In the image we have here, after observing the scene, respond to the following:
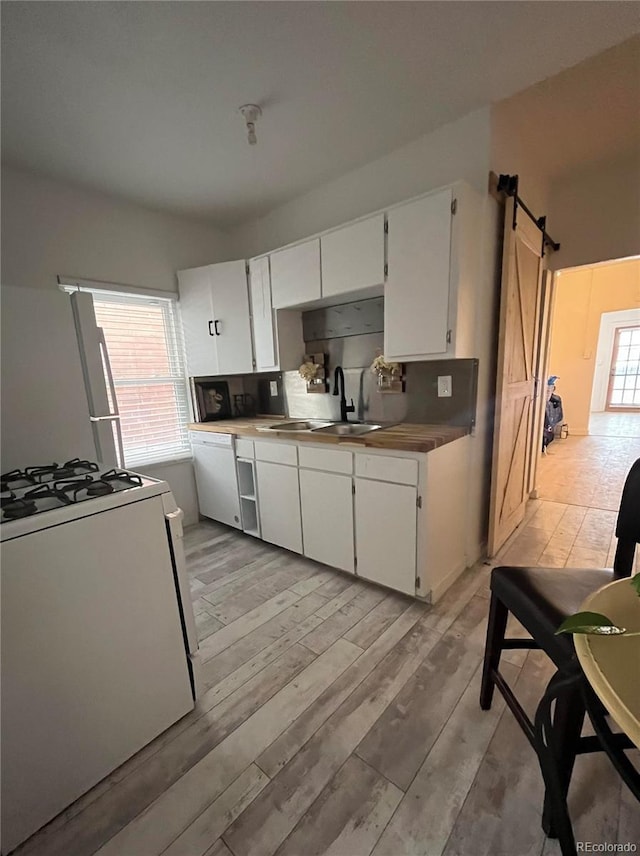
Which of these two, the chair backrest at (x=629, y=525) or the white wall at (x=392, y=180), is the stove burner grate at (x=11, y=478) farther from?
the white wall at (x=392, y=180)

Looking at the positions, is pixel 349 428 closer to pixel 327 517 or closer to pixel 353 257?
pixel 327 517

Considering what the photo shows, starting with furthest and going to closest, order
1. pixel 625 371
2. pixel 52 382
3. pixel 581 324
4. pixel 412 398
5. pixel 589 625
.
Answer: pixel 625 371, pixel 581 324, pixel 412 398, pixel 52 382, pixel 589 625

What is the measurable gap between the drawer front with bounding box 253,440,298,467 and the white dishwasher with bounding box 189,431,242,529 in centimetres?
32

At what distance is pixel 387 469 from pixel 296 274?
1523mm

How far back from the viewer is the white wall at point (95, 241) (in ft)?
7.29

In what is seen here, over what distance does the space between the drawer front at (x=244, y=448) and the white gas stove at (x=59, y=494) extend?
45.2 inches

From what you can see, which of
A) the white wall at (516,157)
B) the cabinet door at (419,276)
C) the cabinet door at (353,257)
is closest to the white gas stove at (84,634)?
the cabinet door at (419,276)

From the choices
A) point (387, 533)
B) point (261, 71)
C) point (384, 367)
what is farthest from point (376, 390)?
point (261, 71)

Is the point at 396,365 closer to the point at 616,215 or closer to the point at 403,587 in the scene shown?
the point at 403,587

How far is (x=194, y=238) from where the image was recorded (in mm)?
3100

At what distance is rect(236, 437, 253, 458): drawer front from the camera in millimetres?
2658

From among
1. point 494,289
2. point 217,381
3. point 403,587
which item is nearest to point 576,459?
point 494,289

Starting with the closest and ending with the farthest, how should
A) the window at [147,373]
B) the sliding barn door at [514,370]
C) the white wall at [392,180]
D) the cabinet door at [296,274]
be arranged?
the white wall at [392,180] → the sliding barn door at [514,370] → the cabinet door at [296,274] → the window at [147,373]

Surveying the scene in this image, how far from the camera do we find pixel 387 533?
1990 millimetres
